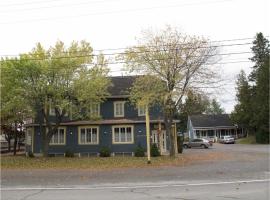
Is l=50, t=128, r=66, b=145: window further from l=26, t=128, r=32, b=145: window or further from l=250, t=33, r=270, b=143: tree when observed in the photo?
l=250, t=33, r=270, b=143: tree

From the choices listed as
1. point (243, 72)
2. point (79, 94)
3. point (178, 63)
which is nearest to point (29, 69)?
point (79, 94)

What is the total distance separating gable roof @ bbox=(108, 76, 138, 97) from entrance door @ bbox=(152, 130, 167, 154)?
461 centimetres

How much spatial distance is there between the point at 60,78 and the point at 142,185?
19474mm

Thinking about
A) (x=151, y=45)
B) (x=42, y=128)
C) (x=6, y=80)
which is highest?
(x=151, y=45)

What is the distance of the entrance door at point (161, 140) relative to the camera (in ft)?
134

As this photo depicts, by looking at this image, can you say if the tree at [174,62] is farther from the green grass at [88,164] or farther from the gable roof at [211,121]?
the gable roof at [211,121]

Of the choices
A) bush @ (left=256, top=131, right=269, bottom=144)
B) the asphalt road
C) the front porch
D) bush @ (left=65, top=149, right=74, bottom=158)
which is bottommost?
the asphalt road

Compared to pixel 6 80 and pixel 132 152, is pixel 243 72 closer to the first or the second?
pixel 132 152

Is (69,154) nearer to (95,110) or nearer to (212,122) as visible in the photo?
(95,110)

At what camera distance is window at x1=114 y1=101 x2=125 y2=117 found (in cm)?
4219

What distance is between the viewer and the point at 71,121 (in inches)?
1670

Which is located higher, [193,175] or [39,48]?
[39,48]

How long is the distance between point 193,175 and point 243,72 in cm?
7493

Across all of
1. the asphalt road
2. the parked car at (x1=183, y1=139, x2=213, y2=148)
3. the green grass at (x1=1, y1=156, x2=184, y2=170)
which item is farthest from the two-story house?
the parked car at (x1=183, y1=139, x2=213, y2=148)
